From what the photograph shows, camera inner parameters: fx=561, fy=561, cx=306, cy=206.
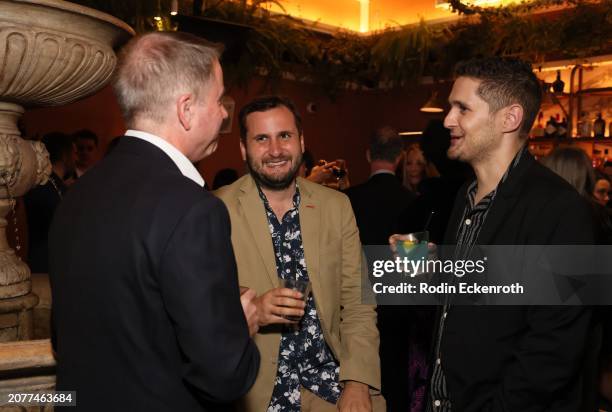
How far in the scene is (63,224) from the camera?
1241 millimetres

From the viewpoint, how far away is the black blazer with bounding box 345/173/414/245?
11.9 ft

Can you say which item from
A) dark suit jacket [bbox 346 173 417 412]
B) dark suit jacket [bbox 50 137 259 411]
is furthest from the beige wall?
dark suit jacket [bbox 50 137 259 411]

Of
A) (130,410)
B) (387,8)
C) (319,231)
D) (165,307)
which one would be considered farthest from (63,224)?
(387,8)

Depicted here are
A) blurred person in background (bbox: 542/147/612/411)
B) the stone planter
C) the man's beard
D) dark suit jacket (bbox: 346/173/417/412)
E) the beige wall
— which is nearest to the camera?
the stone planter

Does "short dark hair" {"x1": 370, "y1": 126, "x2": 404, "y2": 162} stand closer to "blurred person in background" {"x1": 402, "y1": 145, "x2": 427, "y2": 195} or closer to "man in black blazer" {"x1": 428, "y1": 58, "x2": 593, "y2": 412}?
"blurred person in background" {"x1": 402, "y1": 145, "x2": 427, "y2": 195}

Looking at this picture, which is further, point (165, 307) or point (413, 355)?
point (413, 355)

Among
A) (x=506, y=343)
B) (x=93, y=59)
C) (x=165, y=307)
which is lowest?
(x=506, y=343)

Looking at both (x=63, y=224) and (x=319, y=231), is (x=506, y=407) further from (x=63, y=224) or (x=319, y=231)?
(x=63, y=224)

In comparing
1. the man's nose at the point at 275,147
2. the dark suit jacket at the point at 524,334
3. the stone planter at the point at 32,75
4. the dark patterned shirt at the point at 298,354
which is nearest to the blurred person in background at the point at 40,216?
the stone planter at the point at 32,75

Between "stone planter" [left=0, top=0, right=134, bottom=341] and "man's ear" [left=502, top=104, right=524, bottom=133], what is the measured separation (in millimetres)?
1487

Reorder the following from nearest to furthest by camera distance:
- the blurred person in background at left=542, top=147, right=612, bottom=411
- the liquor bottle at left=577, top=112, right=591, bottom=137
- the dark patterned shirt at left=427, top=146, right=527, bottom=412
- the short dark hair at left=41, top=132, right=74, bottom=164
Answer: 1. the dark patterned shirt at left=427, top=146, right=527, bottom=412
2. the blurred person in background at left=542, top=147, right=612, bottom=411
3. the short dark hair at left=41, top=132, right=74, bottom=164
4. the liquor bottle at left=577, top=112, right=591, bottom=137

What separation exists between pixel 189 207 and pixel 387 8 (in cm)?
795

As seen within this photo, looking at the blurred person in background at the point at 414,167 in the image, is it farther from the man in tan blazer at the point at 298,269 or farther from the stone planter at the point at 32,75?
the stone planter at the point at 32,75

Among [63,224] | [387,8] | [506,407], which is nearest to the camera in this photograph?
[63,224]
